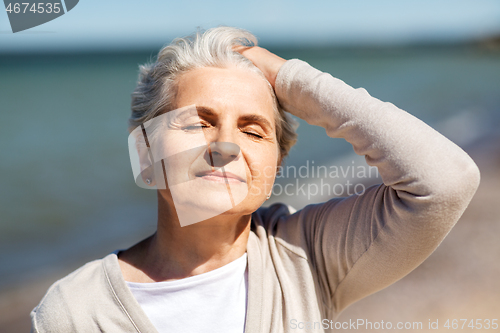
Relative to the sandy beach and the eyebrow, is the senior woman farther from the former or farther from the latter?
the sandy beach

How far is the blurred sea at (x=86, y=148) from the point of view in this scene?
4244 mm

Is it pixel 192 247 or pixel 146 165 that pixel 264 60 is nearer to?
pixel 146 165

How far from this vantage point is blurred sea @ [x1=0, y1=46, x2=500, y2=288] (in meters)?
4.24

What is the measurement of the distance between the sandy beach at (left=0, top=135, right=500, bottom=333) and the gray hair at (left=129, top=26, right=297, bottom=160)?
6.91 feet

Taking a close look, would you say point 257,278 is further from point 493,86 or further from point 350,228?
point 493,86

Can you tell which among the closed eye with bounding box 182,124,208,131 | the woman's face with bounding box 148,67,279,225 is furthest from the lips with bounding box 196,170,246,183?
the closed eye with bounding box 182,124,208,131

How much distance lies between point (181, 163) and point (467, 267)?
10.9 feet

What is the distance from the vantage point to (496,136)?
6629 mm

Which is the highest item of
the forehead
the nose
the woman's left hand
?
the woman's left hand

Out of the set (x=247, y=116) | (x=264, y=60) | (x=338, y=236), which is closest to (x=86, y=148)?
(x=264, y=60)

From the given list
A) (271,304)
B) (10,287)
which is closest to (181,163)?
(271,304)

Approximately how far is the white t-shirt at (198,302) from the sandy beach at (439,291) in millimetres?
1947

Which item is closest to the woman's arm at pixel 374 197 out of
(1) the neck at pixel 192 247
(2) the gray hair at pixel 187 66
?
(2) the gray hair at pixel 187 66

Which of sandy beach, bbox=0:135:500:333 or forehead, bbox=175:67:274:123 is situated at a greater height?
forehead, bbox=175:67:274:123
